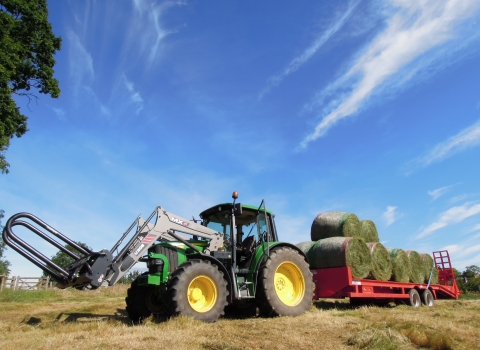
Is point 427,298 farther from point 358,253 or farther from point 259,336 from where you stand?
point 259,336

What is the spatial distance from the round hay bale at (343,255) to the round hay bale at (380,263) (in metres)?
0.35

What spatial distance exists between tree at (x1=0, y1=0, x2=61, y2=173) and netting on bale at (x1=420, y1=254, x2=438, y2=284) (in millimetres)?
14033

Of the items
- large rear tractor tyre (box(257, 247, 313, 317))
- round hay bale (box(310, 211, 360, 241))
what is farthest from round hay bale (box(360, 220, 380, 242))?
large rear tractor tyre (box(257, 247, 313, 317))

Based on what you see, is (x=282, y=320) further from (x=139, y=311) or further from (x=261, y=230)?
(x=139, y=311)

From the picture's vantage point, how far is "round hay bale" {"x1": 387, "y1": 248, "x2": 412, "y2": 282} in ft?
34.3

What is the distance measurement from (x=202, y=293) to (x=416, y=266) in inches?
308

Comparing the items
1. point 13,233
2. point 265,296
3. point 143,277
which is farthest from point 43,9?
point 265,296

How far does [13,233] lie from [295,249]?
5.17m

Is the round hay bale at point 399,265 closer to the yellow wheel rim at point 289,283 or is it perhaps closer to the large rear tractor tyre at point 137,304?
the yellow wheel rim at point 289,283

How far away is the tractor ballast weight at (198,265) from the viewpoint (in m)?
6.09

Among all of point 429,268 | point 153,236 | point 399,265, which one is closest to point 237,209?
point 153,236

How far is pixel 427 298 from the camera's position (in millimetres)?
11367

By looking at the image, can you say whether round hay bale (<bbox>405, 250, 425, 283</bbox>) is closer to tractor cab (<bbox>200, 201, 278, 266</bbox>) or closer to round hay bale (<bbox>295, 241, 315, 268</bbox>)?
round hay bale (<bbox>295, 241, 315, 268</bbox>)

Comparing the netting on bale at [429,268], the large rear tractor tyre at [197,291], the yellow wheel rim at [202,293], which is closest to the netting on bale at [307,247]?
the large rear tractor tyre at [197,291]
